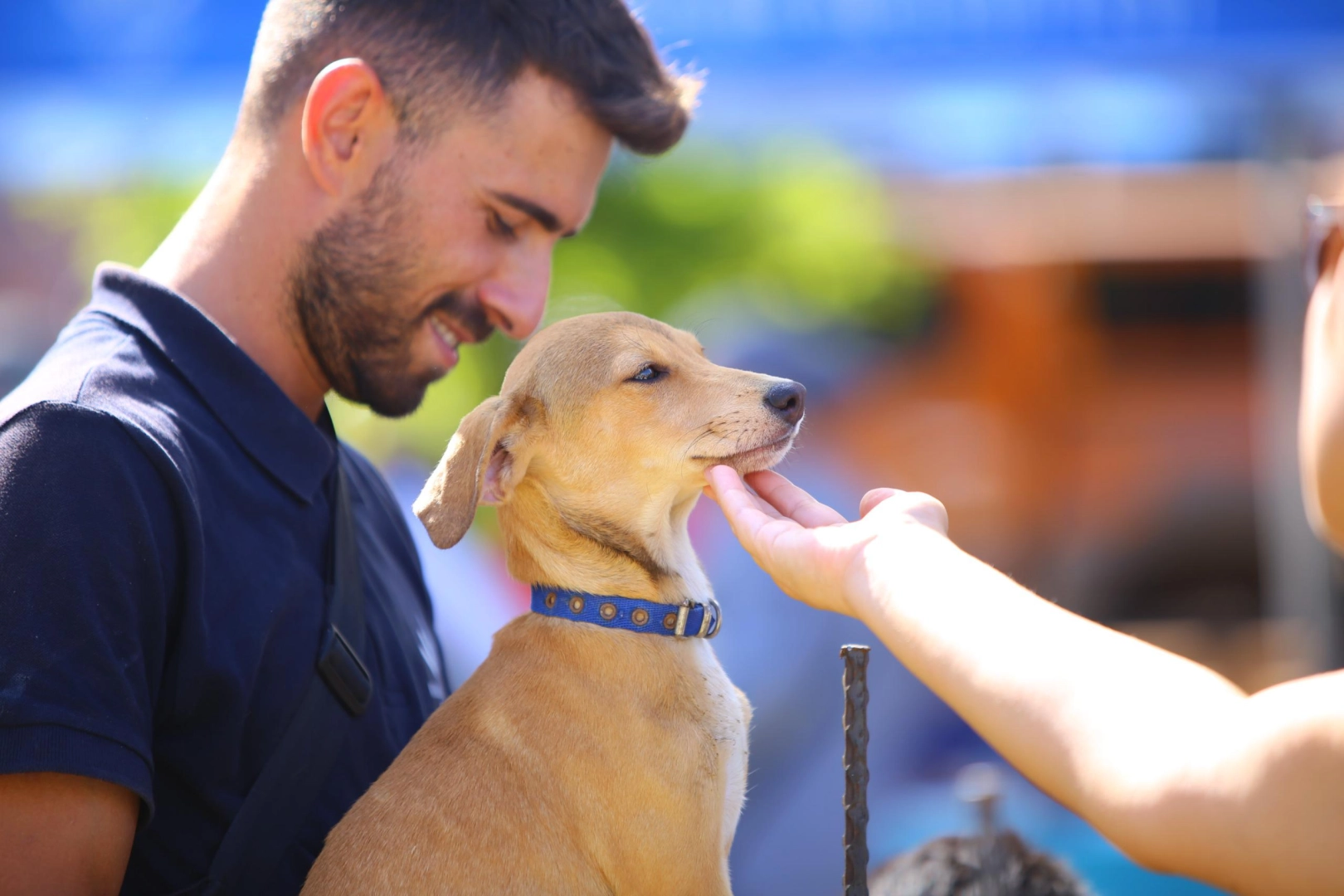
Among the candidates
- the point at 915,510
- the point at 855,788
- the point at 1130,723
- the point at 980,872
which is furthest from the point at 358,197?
the point at 1130,723

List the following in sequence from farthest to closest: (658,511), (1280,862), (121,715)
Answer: (658,511) → (121,715) → (1280,862)

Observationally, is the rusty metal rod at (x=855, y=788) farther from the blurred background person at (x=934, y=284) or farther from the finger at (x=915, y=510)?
the blurred background person at (x=934, y=284)

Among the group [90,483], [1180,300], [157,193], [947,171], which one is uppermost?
[947,171]

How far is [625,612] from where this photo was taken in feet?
9.07

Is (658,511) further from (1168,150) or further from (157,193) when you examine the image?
(1168,150)

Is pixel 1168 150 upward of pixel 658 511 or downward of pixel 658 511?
upward

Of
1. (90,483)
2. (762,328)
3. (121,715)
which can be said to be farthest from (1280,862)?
(762,328)

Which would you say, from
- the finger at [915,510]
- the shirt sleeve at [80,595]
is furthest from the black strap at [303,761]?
the finger at [915,510]

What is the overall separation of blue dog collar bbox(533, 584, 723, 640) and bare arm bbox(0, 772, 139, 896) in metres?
1.10

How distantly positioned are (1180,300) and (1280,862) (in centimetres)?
1273

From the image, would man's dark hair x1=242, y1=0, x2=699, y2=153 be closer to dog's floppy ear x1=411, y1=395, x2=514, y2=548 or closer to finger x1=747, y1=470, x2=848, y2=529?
dog's floppy ear x1=411, y1=395, x2=514, y2=548

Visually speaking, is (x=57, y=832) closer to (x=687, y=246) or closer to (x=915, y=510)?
(x=915, y=510)

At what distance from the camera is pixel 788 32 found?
5.25m

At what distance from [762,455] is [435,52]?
137 cm
